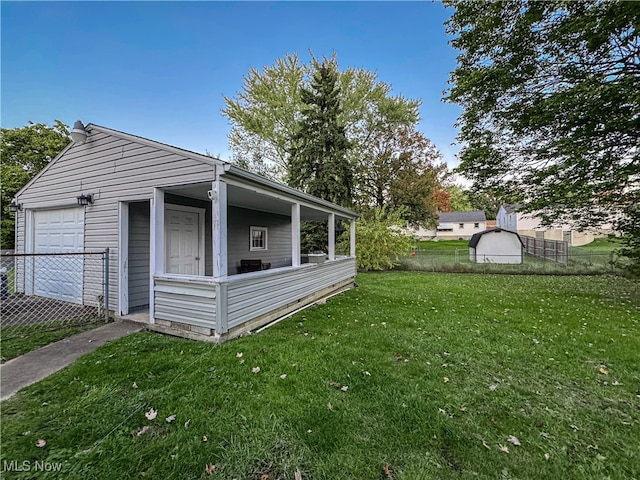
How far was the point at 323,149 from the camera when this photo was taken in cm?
1287

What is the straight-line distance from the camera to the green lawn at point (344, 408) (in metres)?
1.99

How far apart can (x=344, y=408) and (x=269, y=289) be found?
9.67ft

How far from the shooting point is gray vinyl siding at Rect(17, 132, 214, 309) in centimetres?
453

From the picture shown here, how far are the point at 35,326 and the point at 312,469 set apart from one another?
560 centimetres

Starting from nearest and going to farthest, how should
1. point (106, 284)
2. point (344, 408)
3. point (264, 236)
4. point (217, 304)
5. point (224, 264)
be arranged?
1. point (344, 408)
2. point (217, 304)
3. point (224, 264)
4. point (106, 284)
5. point (264, 236)

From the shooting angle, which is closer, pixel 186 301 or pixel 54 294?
pixel 186 301

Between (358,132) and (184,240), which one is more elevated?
(358,132)

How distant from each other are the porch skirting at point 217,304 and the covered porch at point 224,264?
2cm

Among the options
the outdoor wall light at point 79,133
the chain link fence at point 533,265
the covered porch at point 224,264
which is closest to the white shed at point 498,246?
the chain link fence at point 533,265

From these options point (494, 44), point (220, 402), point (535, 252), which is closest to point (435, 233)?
point (535, 252)

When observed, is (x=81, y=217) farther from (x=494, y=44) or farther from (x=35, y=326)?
(x=494, y=44)

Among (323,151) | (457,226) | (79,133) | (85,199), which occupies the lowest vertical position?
(85,199)

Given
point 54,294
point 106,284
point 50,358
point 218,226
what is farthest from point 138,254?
point 54,294

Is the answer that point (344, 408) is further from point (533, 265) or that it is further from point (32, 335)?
point (533, 265)
